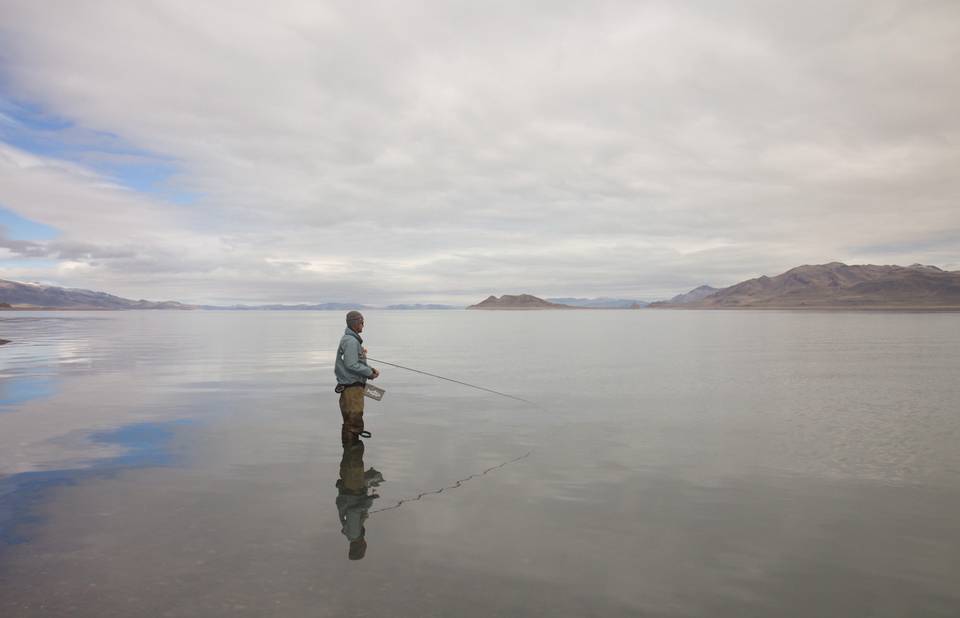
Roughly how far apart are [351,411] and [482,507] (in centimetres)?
503

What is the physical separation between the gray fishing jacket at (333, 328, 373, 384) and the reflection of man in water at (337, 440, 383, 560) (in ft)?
5.82

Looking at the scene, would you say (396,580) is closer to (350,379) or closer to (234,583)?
(234,583)

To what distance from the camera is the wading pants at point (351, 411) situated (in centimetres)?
1371

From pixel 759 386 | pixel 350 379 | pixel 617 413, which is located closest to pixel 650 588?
pixel 350 379

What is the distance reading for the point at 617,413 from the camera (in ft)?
64.6

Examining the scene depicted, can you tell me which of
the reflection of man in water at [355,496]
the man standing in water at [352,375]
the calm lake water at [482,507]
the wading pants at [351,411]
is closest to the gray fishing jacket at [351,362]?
the man standing in water at [352,375]

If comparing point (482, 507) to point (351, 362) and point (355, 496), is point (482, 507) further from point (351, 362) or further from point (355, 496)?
point (351, 362)

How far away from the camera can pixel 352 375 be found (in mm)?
13656

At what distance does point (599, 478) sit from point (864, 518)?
15.0ft

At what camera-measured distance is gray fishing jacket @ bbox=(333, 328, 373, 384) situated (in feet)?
44.2

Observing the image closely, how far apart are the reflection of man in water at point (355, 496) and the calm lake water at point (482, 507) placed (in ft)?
0.24

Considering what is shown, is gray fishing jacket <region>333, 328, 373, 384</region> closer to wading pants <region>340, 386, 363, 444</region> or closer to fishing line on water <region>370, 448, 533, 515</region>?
wading pants <region>340, 386, 363, 444</region>

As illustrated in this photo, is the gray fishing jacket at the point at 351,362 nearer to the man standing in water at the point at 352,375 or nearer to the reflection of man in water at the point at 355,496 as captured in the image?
the man standing in water at the point at 352,375

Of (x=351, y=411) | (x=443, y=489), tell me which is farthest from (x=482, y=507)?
(x=351, y=411)
